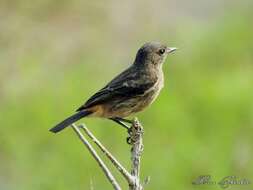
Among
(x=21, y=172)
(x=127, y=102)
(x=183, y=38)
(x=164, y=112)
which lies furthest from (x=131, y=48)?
(x=127, y=102)

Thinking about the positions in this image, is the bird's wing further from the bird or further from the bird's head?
the bird's head

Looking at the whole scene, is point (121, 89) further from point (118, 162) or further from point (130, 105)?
point (118, 162)

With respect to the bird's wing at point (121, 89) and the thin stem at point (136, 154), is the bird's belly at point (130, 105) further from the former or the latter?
the thin stem at point (136, 154)

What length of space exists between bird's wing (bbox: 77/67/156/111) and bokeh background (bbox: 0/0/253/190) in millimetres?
1249

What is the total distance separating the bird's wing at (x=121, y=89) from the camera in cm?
833

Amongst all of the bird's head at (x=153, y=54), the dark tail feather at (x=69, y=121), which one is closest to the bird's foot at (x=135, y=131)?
the dark tail feather at (x=69, y=121)

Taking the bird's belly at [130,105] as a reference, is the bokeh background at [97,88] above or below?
below

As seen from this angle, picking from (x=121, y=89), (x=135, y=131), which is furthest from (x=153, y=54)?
(x=135, y=131)

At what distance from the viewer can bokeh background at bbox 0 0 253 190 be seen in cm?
970

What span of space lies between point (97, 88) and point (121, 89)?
2.91 meters

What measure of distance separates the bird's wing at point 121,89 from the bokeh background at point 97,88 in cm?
125

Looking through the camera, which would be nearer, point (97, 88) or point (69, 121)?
point (69, 121)

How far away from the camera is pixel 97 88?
37.2 ft

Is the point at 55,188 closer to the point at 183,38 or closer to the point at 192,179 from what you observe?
the point at 192,179
